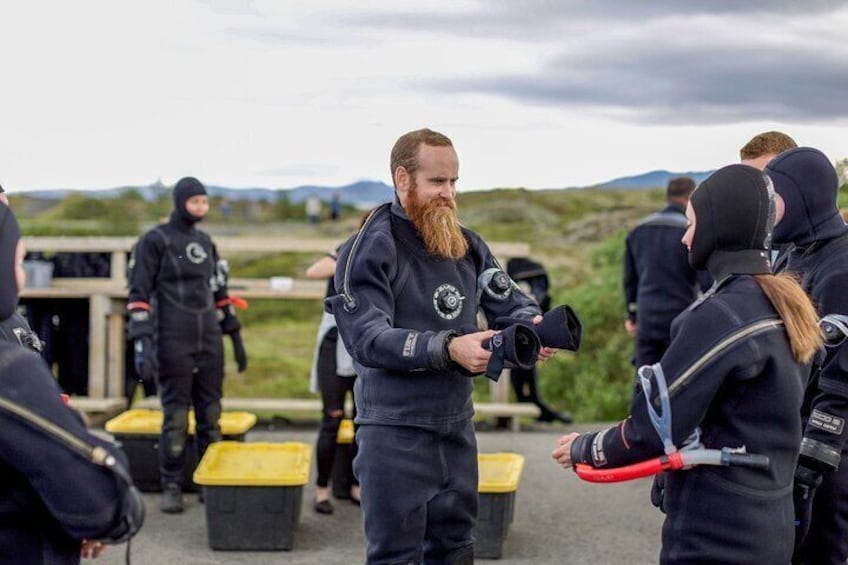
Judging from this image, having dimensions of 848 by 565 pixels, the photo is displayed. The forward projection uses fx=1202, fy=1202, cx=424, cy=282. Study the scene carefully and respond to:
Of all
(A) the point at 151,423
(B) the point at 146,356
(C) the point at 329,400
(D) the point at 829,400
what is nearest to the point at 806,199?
(D) the point at 829,400

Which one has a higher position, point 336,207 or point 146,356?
point 336,207

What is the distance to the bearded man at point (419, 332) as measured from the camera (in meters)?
4.54

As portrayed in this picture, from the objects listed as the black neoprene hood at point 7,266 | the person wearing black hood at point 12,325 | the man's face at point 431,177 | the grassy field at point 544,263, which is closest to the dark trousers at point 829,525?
the man's face at point 431,177

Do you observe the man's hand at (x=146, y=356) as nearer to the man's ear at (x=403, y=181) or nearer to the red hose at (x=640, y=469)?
the man's ear at (x=403, y=181)

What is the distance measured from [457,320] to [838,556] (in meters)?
1.83

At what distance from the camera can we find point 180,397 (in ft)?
27.4

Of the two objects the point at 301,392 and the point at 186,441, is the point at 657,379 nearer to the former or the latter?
the point at 186,441

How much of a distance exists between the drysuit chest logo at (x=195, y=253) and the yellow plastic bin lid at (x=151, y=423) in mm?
1238

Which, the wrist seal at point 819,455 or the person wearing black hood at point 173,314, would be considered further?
the person wearing black hood at point 173,314

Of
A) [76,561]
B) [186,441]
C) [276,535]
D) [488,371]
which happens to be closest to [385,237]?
[488,371]

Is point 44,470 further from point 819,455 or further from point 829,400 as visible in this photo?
point 829,400

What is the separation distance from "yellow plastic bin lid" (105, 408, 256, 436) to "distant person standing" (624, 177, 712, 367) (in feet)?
10.1

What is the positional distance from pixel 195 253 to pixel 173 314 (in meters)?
0.45

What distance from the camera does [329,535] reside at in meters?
7.74
